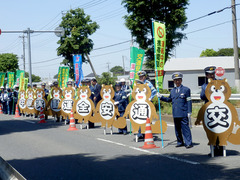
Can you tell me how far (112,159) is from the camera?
28.8ft

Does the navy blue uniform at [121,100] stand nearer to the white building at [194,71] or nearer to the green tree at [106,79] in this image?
the green tree at [106,79]

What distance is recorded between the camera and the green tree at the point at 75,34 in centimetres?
4025

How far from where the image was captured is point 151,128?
1077cm

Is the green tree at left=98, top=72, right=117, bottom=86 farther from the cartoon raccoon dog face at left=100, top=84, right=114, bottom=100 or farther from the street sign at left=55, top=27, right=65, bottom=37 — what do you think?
the cartoon raccoon dog face at left=100, top=84, right=114, bottom=100

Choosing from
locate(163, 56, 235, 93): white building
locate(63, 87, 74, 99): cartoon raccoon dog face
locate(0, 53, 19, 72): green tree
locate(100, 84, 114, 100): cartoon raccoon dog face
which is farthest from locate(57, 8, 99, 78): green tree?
locate(0, 53, 19, 72): green tree

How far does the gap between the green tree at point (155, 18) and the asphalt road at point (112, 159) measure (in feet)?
72.0

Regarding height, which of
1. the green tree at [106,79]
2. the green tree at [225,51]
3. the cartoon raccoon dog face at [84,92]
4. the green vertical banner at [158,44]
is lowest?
the cartoon raccoon dog face at [84,92]

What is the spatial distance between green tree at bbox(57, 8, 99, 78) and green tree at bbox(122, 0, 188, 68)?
7.27 meters

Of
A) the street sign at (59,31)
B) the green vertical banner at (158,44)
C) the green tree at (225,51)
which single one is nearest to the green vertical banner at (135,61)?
the green vertical banner at (158,44)

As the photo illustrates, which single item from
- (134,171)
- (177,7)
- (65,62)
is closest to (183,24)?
(177,7)

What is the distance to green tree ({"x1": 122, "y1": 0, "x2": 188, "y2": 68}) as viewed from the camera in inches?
1323

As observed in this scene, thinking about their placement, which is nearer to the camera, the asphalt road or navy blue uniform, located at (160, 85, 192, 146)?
the asphalt road

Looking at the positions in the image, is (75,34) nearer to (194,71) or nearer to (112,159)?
(194,71)

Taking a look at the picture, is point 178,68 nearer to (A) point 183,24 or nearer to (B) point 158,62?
(A) point 183,24
